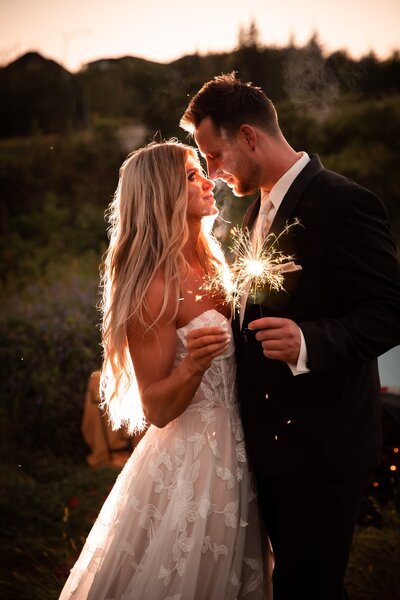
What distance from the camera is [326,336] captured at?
2.54 metres

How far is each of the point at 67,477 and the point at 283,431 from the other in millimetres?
3560

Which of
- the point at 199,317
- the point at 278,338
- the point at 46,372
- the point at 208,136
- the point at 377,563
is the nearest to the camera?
the point at 278,338

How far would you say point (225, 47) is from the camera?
324 inches

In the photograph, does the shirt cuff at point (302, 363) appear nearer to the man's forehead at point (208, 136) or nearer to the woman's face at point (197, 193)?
the woman's face at point (197, 193)

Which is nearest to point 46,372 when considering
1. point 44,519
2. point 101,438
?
point 101,438

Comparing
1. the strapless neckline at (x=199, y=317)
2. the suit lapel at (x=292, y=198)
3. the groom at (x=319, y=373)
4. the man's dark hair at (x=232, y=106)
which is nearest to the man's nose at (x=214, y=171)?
the man's dark hair at (x=232, y=106)

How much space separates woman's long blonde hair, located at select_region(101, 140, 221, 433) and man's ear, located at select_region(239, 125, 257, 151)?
254 mm

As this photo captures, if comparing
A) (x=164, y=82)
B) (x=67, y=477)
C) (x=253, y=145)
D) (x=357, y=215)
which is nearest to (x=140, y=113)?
(x=164, y=82)

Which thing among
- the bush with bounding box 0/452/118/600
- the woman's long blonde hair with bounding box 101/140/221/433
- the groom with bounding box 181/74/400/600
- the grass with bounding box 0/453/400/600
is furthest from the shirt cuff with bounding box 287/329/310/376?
the bush with bounding box 0/452/118/600

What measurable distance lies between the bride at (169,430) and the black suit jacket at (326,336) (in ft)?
0.72

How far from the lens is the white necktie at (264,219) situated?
2.98 m

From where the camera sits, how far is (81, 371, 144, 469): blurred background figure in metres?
5.98

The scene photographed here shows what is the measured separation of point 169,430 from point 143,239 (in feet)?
2.93

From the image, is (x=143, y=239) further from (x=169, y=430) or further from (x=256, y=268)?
(x=169, y=430)
